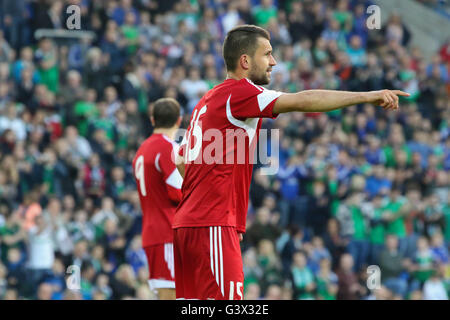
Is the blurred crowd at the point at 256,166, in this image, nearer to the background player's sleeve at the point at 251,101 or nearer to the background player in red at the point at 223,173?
the background player in red at the point at 223,173

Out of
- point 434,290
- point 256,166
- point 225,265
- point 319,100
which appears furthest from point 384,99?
point 256,166

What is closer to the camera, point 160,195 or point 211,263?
point 211,263

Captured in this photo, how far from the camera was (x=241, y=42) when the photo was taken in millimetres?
5938

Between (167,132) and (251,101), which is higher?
(251,101)

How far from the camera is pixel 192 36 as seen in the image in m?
17.5

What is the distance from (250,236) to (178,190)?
610cm

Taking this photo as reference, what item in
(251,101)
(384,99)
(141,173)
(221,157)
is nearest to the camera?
(384,99)

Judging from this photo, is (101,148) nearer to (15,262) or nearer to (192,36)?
(15,262)

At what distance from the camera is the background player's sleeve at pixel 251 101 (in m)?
5.64

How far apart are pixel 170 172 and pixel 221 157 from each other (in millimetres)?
1910

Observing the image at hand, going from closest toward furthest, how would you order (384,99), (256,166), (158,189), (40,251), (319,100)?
(384,99) < (319,100) < (158,189) < (40,251) < (256,166)

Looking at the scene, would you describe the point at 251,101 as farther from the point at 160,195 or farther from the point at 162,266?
the point at 162,266

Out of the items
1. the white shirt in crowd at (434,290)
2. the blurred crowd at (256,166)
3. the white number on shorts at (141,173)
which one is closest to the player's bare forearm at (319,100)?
the white number on shorts at (141,173)

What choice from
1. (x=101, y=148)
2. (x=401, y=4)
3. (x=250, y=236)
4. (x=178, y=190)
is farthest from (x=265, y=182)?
(x=401, y=4)
